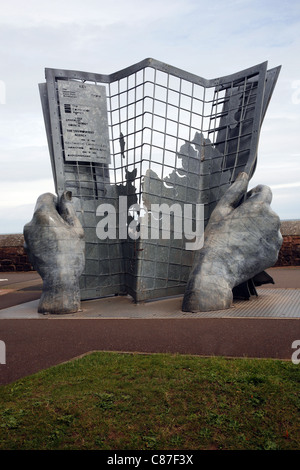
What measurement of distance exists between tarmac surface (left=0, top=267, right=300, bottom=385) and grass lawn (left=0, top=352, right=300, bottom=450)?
513 millimetres

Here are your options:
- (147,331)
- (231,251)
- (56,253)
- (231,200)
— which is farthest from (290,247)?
(147,331)

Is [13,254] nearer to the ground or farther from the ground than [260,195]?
nearer to the ground

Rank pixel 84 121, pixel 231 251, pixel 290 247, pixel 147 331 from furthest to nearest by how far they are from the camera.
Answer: pixel 290 247, pixel 84 121, pixel 231 251, pixel 147 331

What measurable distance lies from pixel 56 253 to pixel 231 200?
3.04m

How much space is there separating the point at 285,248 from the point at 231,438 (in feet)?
38.6

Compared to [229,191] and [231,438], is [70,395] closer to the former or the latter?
[231,438]

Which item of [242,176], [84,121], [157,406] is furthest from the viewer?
[84,121]

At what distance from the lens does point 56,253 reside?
8.09m

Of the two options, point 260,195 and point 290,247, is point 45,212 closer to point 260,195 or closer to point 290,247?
point 260,195

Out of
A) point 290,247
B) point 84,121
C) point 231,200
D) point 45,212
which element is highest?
point 84,121

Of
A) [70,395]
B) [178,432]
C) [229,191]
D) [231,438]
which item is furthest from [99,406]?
[229,191]

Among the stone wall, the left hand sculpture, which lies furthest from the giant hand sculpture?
the stone wall

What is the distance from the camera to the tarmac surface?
497cm

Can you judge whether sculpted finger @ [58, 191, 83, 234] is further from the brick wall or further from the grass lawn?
the brick wall
